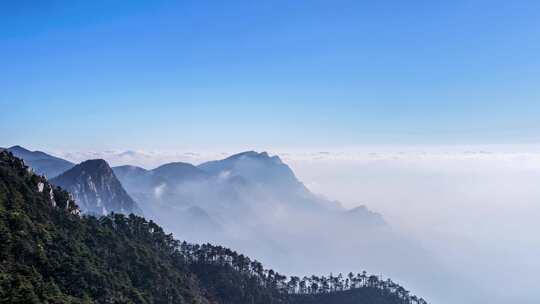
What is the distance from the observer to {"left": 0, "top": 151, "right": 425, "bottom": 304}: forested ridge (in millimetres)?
83625

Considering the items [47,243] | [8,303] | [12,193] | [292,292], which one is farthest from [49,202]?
[292,292]

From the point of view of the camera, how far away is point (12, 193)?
356ft

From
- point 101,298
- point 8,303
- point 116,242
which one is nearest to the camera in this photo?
point 8,303

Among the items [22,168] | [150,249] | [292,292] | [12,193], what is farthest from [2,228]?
[292,292]

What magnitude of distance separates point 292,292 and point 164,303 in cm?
8415

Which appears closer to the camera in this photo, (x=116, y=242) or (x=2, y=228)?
(x=2, y=228)

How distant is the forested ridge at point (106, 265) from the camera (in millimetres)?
83625

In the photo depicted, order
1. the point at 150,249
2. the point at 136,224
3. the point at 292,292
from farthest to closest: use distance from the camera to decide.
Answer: the point at 292,292
the point at 136,224
the point at 150,249

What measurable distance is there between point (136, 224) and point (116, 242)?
34.1 meters

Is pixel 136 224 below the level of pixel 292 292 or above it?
above

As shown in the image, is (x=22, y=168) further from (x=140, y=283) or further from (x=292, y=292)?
(x=292, y=292)

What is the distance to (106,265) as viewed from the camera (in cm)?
11025

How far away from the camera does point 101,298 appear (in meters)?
91.6

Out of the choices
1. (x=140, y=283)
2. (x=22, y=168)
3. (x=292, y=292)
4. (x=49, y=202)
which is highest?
(x=22, y=168)
